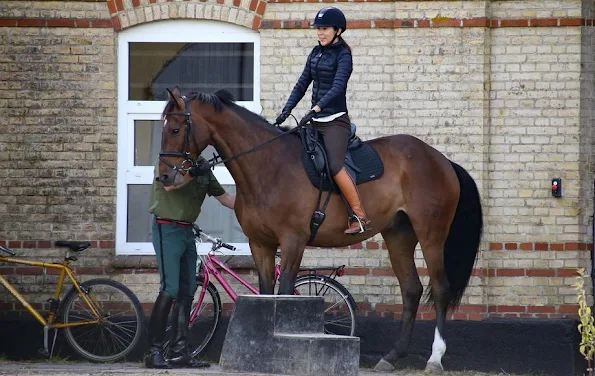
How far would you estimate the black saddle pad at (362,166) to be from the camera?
980cm

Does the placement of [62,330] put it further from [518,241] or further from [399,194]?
[518,241]

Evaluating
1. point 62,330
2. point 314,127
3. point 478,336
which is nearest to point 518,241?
point 478,336

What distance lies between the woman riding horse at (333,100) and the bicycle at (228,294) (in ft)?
4.27

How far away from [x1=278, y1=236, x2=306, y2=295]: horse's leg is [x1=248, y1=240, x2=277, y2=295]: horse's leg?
0.46ft

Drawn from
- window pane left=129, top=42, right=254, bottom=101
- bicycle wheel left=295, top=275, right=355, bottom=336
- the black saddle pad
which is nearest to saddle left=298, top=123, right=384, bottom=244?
the black saddle pad

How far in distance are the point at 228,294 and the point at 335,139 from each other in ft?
7.13

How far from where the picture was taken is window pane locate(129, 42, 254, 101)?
11.8 m

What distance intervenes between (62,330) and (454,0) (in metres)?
4.85

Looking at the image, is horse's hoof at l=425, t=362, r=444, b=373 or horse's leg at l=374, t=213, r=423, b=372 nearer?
horse's hoof at l=425, t=362, r=444, b=373

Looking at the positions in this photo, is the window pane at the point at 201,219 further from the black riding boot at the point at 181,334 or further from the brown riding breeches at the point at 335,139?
the brown riding breeches at the point at 335,139

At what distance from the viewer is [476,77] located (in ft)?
37.4

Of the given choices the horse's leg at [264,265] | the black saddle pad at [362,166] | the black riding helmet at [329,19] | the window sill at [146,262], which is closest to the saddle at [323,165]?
the black saddle pad at [362,166]

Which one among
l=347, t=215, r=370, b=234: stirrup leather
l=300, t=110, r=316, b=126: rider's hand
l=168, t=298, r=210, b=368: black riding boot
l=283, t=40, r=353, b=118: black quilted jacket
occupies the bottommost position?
l=168, t=298, r=210, b=368: black riding boot

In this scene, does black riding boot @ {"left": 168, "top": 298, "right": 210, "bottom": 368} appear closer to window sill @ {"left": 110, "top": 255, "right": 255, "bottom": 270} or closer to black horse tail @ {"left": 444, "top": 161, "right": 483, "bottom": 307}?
window sill @ {"left": 110, "top": 255, "right": 255, "bottom": 270}
